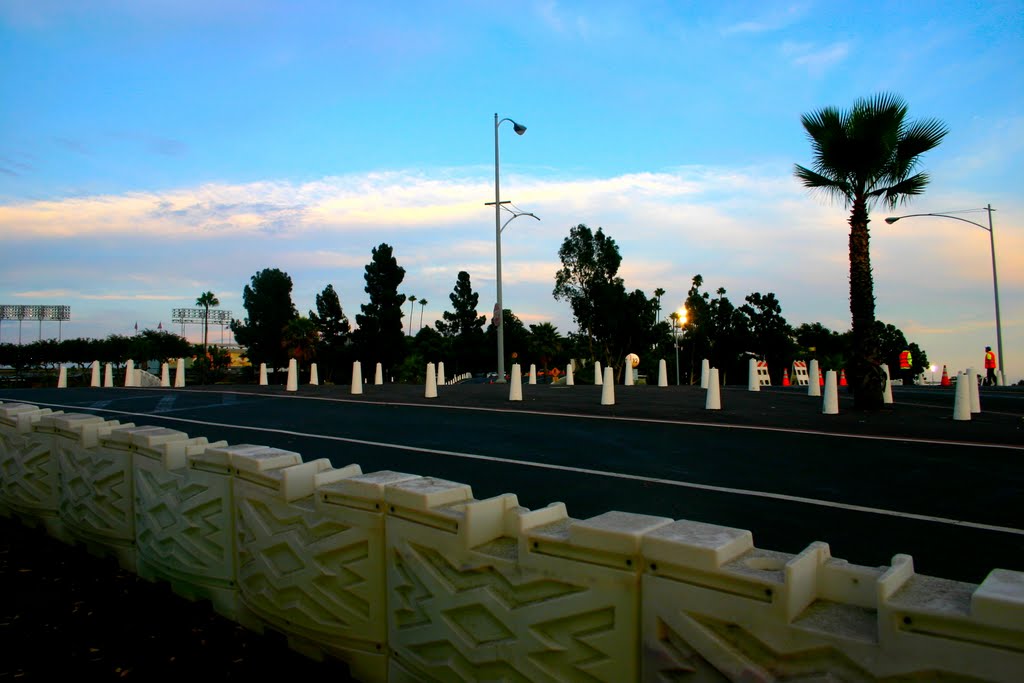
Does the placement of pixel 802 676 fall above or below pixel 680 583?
below

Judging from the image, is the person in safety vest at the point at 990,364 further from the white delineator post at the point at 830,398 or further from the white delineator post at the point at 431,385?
the white delineator post at the point at 431,385

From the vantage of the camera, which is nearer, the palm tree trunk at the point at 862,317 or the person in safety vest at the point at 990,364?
the palm tree trunk at the point at 862,317

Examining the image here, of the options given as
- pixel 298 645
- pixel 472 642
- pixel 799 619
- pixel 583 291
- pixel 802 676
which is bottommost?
pixel 298 645

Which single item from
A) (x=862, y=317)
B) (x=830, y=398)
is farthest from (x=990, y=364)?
(x=830, y=398)

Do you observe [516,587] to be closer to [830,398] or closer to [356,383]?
[830,398]

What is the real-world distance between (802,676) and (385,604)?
2239 mm

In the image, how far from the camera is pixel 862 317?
17469mm

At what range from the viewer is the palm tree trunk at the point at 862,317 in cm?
1650

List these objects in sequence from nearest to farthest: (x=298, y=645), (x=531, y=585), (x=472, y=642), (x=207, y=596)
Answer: (x=531, y=585)
(x=472, y=642)
(x=298, y=645)
(x=207, y=596)

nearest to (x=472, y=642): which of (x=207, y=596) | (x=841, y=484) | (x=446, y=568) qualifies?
(x=446, y=568)

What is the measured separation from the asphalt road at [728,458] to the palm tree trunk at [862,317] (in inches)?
25.7

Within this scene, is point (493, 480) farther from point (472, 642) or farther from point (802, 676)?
point (802, 676)

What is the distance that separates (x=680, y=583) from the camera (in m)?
2.73

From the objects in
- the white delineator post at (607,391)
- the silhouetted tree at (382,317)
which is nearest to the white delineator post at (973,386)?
the white delineator post at (607,391)
